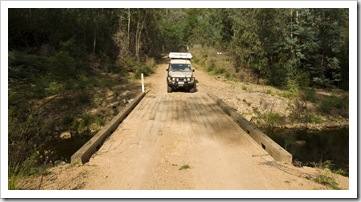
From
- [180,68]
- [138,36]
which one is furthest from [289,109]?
[138,36]

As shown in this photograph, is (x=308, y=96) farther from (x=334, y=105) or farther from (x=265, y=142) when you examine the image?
(x=265, y=142)

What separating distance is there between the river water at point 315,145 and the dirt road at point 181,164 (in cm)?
420

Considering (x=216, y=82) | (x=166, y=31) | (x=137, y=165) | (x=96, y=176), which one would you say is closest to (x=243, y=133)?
(x=137, y=165)

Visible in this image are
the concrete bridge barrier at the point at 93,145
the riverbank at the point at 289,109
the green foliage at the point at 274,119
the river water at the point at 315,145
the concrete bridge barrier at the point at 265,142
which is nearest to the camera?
the concrete bridge barrier at the point at 93,145

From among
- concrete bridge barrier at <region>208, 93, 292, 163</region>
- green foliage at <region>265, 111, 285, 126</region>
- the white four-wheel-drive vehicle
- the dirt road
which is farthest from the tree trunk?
concrete bridge barrier at <region>208, 93, 292, 163</region>

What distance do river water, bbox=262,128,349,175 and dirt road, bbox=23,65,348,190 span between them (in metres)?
4.20

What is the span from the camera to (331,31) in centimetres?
2519

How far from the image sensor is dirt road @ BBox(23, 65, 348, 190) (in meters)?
4.88

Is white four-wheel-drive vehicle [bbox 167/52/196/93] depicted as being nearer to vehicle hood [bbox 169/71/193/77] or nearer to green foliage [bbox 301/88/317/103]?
vehicle hood [bbox 169/71/193/77]

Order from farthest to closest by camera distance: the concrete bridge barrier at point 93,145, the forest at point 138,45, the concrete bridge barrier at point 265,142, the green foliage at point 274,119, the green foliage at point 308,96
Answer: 1. the forest at point 138,45
2. the green foliage at point 308,96
3. the green foliage at point 274,119
4. the concrete bridge barrier at point 265,142
5. the concrete bridge barrier at point 93,145

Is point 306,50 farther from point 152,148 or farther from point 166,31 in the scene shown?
point 166,31

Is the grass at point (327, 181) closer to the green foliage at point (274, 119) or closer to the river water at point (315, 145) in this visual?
the river water at point (315, 145)

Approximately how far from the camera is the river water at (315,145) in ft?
35.7

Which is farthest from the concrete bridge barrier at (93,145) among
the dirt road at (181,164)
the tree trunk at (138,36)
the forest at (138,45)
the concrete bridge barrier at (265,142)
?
the tree trunk at (138,36)
